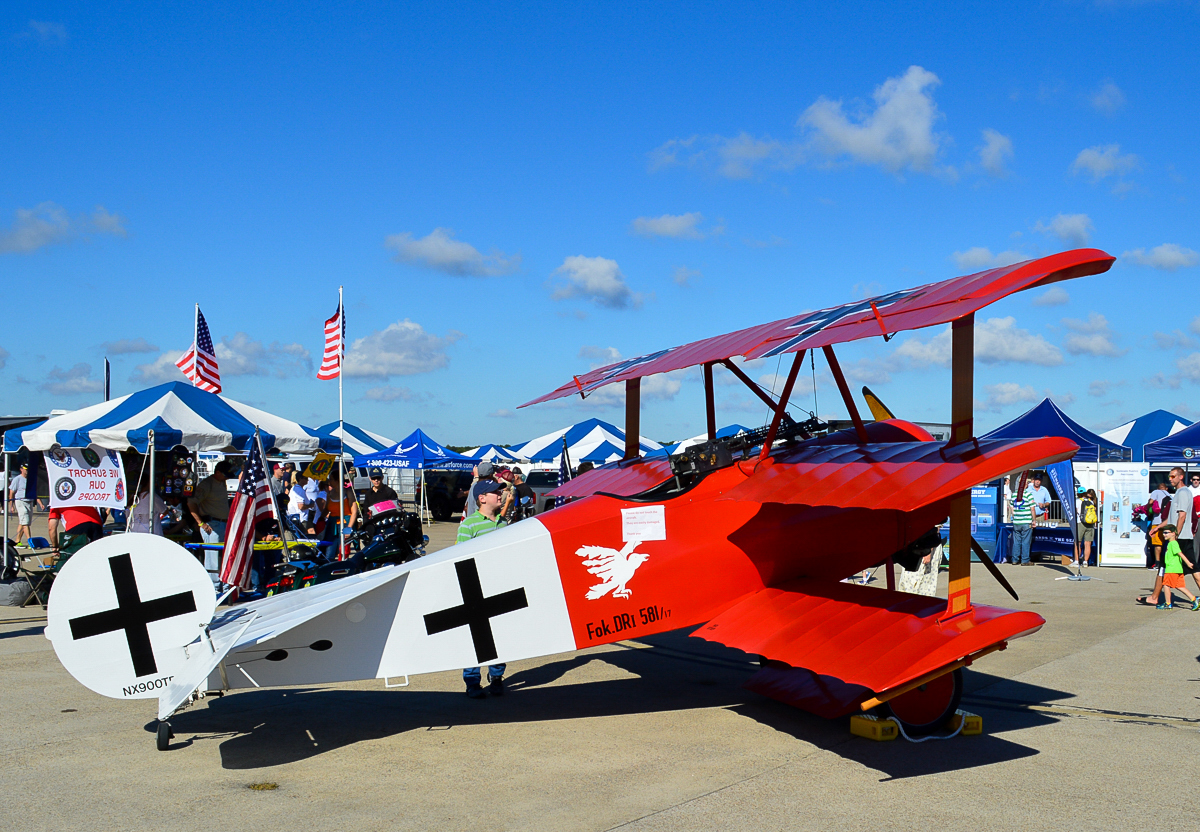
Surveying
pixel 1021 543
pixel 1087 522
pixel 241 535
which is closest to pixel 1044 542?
pixel 1021 543

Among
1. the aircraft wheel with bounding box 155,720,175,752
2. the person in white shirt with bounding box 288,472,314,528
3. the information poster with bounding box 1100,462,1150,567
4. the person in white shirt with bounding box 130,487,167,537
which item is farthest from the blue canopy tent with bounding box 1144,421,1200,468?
the aircraft wheel with bounding box 155,720,175,752

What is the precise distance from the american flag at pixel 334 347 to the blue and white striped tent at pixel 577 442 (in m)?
14.0

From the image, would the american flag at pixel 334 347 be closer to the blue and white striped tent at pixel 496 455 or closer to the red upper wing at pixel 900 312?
A: the red upper wing at pixel 900 312

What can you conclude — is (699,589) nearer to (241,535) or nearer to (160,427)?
(241,535)

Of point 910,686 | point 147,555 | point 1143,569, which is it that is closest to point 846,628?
point 910,686

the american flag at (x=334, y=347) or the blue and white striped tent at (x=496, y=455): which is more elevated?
the american flag at (x=334, y=347)

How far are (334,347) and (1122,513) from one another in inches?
600

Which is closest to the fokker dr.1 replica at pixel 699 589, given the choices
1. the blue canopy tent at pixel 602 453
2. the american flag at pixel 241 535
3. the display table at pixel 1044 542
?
the american flag at pixel 241 535

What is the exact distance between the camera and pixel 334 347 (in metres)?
15.5

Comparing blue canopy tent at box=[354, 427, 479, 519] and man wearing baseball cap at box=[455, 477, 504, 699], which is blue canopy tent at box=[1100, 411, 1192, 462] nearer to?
blue canopy tent at box=[354, 427, 479, 519]

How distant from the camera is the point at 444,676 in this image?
759 cm

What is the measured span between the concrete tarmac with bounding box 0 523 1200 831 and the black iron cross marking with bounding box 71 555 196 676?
0.62 metres

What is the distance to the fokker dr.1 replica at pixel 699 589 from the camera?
16.2ft

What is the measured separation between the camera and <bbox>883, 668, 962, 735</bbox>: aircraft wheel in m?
5.66
